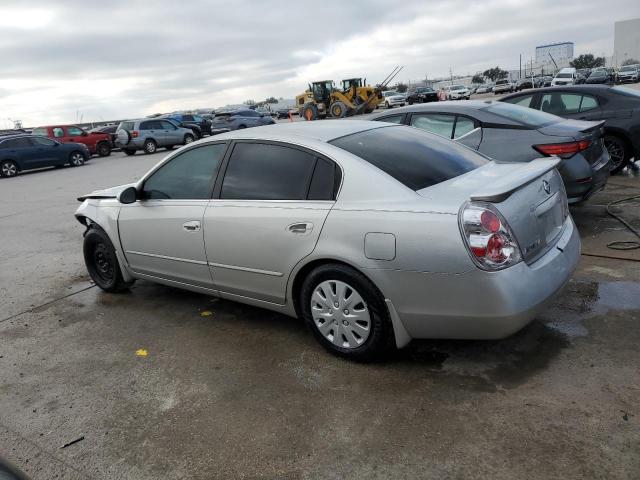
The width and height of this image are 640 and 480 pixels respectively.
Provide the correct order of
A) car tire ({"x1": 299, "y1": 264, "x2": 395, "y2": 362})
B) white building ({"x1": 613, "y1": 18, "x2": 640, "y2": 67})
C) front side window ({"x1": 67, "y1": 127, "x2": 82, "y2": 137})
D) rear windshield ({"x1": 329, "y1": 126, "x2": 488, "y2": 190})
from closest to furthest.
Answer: car tire ({"x1": 299, "y1": 264, "x2": 395, "y2": 362}) < rear windshield ({"x1": 329, "y1": 126, "x2": 488, "y2": 190}) < front side window ({"x1": 67, "y1": 127, "x2": 82, "y2": 137}) < white building ({"x1": 613, "y1": 18, "x2": 640, "y2": 67})

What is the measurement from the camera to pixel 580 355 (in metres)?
3.27

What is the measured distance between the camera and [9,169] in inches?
814

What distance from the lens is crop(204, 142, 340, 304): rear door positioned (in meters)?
3.46

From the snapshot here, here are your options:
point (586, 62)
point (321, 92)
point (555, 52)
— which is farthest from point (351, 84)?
point (555, 52)

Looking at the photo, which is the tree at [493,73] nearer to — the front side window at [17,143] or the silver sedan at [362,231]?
the front side window at [17,143]

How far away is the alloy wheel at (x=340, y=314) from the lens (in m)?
3.30

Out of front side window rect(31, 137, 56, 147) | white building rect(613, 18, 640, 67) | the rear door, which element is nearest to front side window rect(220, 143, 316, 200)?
the rear door

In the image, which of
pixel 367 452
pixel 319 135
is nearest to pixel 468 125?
pixel 319 135

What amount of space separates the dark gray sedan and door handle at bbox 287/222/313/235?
311cm

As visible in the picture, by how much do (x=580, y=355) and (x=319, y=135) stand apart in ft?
7.36

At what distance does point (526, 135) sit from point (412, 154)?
2493 mm

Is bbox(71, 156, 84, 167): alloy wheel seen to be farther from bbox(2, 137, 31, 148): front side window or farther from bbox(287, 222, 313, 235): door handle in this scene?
bbox(287, 222, 313, 235): door handle

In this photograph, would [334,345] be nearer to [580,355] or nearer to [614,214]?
[580,355]

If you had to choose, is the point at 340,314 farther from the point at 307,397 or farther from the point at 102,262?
the point at 102,262
